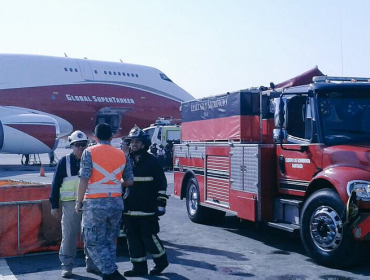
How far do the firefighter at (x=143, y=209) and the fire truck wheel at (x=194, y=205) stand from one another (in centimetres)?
383

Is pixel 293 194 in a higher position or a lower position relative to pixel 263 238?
higher

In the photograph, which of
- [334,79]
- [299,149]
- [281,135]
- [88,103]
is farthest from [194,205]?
[88,103]

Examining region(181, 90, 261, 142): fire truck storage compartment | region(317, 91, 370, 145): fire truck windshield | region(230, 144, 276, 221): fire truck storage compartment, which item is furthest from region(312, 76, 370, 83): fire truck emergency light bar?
region(181, 90, 261, 142): fire truck storage compartment

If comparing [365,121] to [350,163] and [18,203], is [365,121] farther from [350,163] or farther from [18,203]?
[18,203]

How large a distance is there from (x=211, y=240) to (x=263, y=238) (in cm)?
93

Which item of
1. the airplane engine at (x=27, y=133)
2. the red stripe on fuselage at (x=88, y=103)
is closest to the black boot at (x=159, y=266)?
the airplane engine at (x=27, y=133)

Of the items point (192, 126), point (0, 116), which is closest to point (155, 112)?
point (0, 116)

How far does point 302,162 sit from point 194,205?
151 inches

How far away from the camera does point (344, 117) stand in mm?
7543

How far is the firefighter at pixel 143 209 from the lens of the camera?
22.2 ft

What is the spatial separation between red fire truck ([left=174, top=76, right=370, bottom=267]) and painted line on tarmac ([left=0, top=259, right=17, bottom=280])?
360cm

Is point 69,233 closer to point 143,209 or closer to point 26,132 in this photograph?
point 143,209

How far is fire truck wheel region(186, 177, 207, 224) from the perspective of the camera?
35.1 feet

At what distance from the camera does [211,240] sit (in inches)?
357
